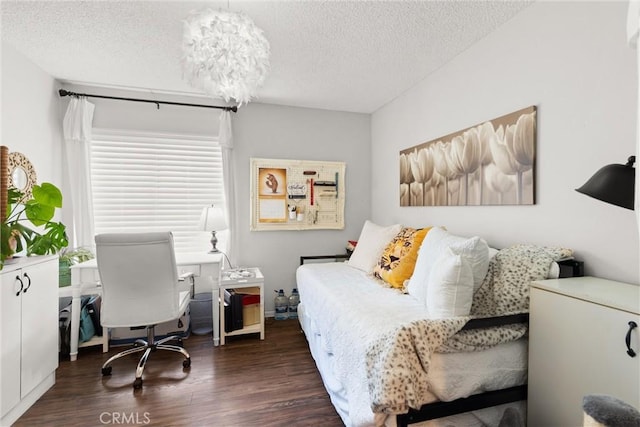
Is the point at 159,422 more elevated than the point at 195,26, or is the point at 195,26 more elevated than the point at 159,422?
the point at 195,26

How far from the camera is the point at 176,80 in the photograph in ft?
9.10

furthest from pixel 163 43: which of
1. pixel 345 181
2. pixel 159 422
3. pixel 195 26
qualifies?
pixel 159 422

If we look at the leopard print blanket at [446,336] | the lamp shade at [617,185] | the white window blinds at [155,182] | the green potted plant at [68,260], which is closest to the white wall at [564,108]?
the leopard print blanket at [446,336]

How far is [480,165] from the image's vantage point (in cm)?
209

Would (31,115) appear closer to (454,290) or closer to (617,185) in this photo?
(454,290)

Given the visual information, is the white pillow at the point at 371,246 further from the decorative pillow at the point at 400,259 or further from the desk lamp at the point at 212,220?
the desk lamp at the point at 212,220

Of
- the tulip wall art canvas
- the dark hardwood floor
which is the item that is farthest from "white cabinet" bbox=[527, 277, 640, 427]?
the dark hardwood floor

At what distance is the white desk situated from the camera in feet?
7.84

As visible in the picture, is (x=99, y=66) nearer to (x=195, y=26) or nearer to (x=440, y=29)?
(x=195, y=26)

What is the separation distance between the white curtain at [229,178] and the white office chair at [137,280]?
1048mm

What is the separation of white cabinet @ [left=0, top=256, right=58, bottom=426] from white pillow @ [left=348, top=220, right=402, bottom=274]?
8.04ft

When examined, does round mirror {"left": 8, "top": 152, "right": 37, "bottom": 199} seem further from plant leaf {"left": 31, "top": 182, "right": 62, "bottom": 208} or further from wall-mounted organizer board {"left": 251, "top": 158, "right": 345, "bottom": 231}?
wall-mounted organizer board {"left": 251, "top": 158, "right": 345, "bottom": 231}

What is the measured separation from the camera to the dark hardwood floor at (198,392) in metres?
1.71

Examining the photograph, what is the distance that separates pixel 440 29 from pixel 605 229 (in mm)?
1594
